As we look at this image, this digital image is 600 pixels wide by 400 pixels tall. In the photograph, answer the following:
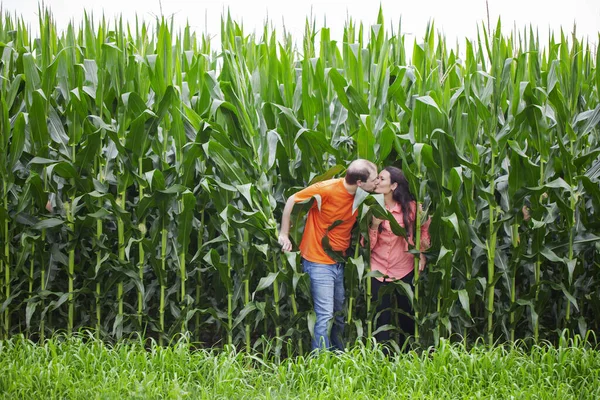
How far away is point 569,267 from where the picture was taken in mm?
5164

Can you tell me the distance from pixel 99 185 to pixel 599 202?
3846 millimetres

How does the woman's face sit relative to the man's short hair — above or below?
below

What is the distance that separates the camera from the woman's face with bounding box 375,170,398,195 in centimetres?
514

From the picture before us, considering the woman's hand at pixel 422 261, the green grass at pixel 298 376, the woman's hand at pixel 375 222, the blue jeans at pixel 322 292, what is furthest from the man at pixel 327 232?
the woman's hand at pixel 422 261

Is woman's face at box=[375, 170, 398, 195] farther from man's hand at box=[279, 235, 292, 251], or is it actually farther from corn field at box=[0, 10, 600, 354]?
man's hand at box=[279, 235, 292, 251]

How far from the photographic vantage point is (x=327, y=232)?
5215 mm

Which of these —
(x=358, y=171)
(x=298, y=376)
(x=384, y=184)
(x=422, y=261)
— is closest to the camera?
(x=298, y=376)

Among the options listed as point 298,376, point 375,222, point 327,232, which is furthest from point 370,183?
point 298,376

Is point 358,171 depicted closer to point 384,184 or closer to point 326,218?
point 384,184

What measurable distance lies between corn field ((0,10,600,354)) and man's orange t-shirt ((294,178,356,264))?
0.11 meters

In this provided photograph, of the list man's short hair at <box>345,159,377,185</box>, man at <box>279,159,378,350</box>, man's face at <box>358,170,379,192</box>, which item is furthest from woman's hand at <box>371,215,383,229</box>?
man's short hair at <box>345,159,377,185</box>

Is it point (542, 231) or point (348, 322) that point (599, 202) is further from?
point (348, 322)

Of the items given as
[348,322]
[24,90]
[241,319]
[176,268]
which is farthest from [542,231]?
[24,90]

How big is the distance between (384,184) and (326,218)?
1.66 feet
